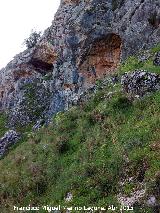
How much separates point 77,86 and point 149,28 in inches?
374

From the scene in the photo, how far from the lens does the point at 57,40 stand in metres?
46.5

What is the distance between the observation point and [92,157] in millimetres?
18453

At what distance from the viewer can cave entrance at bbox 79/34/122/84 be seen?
1494 inches

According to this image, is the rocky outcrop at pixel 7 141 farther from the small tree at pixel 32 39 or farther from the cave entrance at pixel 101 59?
the small tree at pixel 32 39

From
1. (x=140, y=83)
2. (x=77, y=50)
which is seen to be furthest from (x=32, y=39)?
(x=140, y=83)

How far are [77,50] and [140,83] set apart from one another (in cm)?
1883

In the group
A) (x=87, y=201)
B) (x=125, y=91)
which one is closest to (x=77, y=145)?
(x=125, y=91)

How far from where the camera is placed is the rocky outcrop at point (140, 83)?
70.8ft

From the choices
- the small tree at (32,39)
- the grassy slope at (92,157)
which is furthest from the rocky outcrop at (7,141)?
the small tree at (32,39)

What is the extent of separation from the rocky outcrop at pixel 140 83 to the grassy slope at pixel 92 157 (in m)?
0.56

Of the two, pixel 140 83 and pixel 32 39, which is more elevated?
pixel 32 39

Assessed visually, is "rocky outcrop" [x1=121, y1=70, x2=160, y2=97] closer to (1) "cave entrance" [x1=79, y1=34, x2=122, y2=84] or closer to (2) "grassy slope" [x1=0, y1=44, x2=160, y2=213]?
(2) "grassy slope" [x1=0, y1=44, x2=160, y2=213]

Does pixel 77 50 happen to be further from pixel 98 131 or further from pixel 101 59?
pixel 98 131

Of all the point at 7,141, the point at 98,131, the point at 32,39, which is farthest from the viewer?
the point at 32,39
